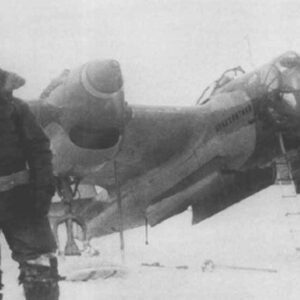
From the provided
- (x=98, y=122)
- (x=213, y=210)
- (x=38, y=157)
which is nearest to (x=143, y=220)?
(x=213, y=210)

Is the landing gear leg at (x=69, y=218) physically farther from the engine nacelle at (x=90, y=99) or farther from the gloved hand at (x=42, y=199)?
the gloved hand at (x=42, y=199)

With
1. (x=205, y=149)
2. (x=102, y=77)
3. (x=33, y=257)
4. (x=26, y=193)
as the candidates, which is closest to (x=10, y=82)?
(x=26, y=193)

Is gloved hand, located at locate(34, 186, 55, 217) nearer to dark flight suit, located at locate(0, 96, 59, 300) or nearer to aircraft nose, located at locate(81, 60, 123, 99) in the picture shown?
dark flight suit, located at locate(0, 96, 59, 300)

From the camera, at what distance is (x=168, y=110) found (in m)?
8.35

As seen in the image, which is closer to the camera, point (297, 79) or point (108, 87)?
point (108, 87)

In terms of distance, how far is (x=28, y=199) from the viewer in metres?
3.41

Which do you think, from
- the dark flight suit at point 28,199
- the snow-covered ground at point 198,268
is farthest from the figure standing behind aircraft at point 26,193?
the snow-covered ground at point 198,268

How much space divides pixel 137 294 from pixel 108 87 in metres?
2.38

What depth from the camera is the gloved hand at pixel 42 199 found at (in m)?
3.38

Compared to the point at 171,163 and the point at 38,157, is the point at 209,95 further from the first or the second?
the point at 38,157

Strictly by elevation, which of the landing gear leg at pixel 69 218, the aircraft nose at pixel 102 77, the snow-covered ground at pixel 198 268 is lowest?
the snow-covered ground at pixel 198 268

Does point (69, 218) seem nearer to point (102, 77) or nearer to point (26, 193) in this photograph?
point (102, 77)

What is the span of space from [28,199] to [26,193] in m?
0.04

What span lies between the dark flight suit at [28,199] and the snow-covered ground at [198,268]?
2419mm
